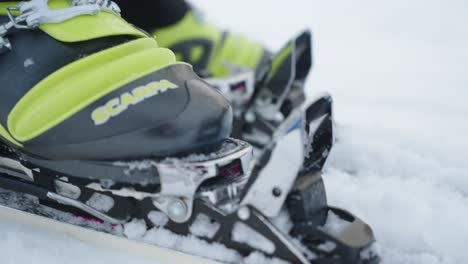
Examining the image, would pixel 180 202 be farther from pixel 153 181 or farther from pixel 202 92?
pixel 202 92

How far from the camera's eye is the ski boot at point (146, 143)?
787 mm

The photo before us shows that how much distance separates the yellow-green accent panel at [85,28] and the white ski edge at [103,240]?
310 millimetres

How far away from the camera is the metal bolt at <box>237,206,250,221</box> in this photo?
0.80m

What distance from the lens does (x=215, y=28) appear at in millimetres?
1789

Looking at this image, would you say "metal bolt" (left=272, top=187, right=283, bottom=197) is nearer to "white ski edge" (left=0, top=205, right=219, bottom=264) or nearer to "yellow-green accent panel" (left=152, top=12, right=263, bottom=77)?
"white ski edge" (left=0, top=205, right=219, bottom=264)

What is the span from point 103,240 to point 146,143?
192 millimetres

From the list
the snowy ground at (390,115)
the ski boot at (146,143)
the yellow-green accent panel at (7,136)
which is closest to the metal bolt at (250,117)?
the snowy ground at (390,115)

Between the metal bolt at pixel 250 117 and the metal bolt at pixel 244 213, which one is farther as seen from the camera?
the metal bolt at pixel 250 117

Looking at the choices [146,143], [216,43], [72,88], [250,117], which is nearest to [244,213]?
[146,143]

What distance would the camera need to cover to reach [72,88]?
827 mm

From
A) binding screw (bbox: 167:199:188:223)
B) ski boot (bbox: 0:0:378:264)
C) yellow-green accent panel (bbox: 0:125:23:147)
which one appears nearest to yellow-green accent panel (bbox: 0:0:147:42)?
ski boot (bbox: 0:0:378:264)

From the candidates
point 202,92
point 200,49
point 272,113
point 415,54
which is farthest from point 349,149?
point 415,54

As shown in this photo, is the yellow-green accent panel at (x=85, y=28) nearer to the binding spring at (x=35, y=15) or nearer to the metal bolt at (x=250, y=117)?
the binding spring at (x=35, y=15)

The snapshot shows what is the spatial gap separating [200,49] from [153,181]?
96 cm
